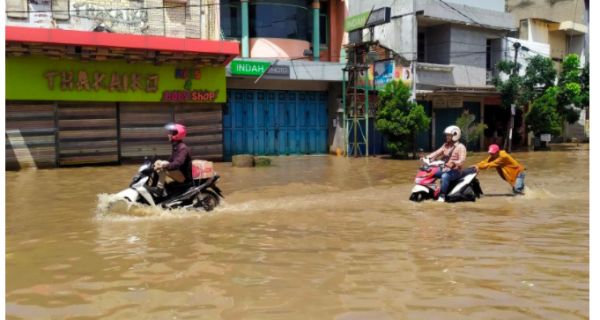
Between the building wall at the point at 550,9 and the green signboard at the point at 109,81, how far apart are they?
2378 centimetres

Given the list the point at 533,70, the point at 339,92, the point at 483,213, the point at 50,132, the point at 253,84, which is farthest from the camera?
the point at 533,70

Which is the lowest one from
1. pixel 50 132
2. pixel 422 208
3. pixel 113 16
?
pixel 422 208

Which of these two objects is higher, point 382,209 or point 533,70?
point 533,70

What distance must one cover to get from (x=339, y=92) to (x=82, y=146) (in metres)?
10.7

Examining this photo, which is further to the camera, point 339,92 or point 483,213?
point 339,92

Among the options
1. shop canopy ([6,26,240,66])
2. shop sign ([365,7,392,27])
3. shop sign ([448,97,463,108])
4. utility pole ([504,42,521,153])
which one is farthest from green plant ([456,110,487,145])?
shop canopy ([6,26,240,66])

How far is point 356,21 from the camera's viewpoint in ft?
73.0

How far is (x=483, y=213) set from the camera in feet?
28.1

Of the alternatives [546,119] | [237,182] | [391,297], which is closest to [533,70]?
[546,119]

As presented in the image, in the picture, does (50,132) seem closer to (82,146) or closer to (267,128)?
(82,146)

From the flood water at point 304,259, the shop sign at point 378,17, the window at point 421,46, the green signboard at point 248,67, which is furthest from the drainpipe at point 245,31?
the flood water at point 304,259

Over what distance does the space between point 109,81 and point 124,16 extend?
2202mm

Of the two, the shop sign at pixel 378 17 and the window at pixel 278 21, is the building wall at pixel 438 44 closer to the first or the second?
the shop sign at pixel 378 17

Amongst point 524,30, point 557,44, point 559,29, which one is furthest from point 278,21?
point 557,44
